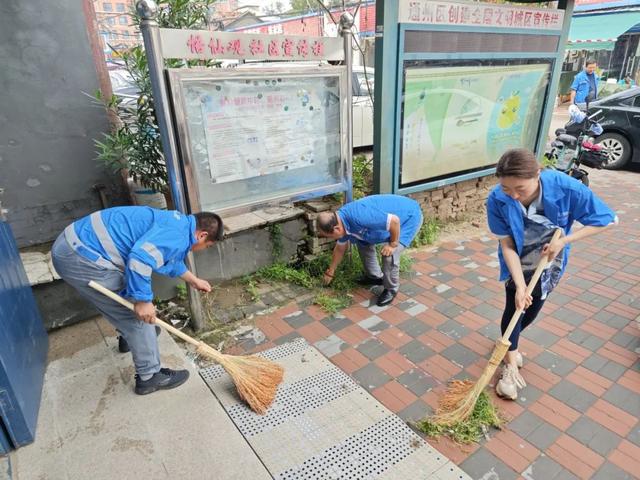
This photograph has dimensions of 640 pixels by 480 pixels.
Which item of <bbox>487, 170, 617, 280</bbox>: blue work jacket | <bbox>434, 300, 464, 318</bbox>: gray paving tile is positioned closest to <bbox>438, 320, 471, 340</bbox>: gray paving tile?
<bbox>434, 300, 464, 318</bbox>: gray paving tile

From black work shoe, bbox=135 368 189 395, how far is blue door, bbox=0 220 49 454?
583 mm

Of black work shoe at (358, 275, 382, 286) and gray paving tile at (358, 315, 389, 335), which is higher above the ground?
black work shoe at (358, 275, 382, 286)

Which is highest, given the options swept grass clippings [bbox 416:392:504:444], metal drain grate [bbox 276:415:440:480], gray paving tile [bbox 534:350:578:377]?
metal drain grate [bbox 276:415:440:480]

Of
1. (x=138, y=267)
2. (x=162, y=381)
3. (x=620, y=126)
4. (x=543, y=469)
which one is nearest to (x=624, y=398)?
(x=543, y=469)

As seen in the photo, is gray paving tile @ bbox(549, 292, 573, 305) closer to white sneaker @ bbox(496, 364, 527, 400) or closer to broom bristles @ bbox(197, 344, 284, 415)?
white sneaker @ bbox(496, 364, 527, 400)

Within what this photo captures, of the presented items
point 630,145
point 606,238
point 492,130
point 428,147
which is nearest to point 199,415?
point 428,147

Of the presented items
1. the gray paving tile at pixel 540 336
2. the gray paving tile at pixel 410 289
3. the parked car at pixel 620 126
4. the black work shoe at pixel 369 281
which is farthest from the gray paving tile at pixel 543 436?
the parked car at pixel 620 126

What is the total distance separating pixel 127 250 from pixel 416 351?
2.16 metres

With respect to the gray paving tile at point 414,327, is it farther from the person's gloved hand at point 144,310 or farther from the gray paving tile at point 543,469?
the person's gloved hand at point 144,310

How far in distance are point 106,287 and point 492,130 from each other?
4829mm

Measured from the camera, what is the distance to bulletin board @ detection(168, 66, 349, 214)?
9.71ft

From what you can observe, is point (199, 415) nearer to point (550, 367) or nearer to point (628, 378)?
point (550, 367)

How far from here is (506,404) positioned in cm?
268

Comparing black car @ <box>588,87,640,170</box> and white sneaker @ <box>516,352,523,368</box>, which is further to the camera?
black car @ <box>588,87,640,170</box>
